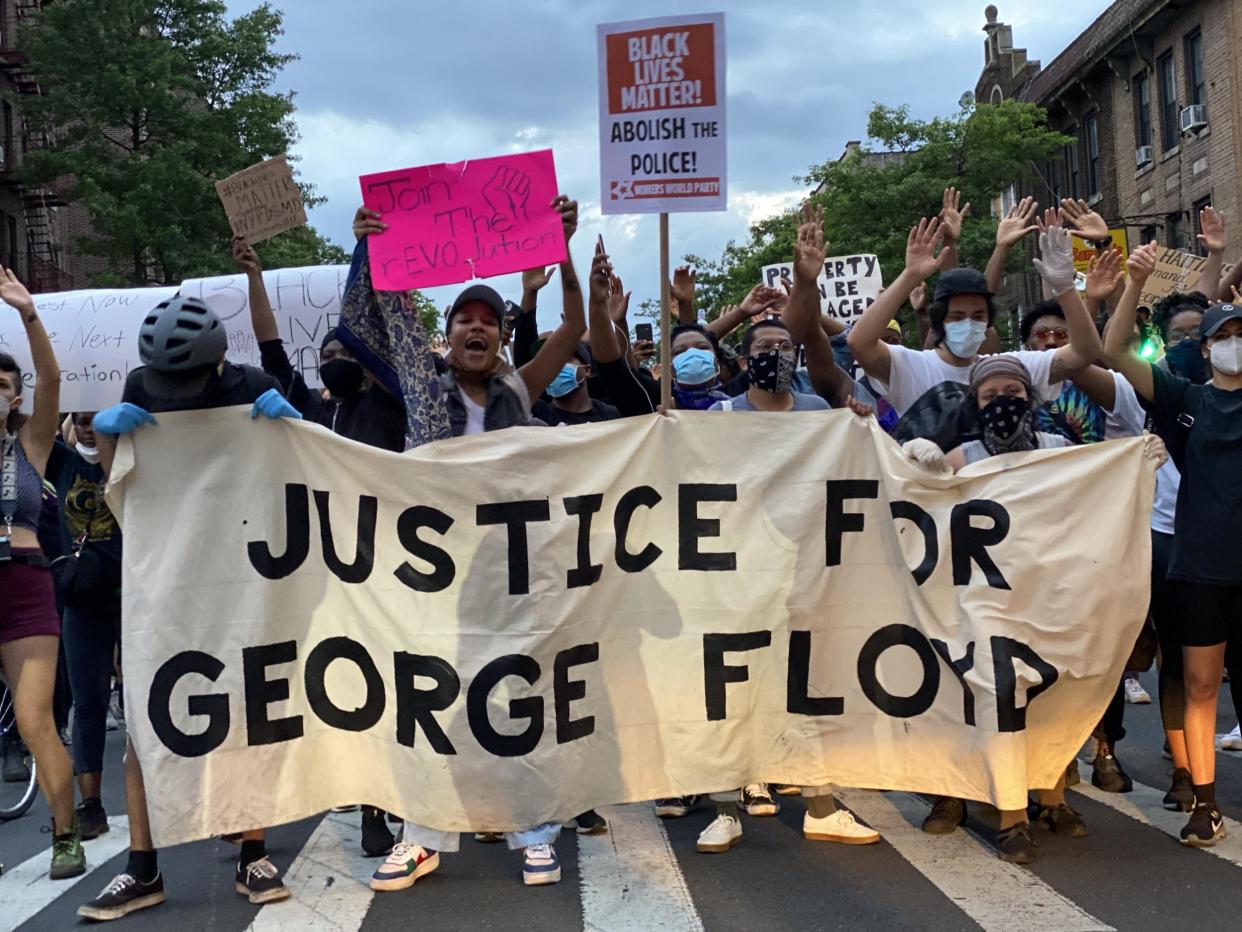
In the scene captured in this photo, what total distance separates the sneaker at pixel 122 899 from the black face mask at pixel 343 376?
2064mm

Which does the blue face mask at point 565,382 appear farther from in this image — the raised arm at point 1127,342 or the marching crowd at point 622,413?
the raised arm at point 1127,342

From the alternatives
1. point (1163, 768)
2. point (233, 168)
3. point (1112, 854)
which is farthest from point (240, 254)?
point (233, 168)

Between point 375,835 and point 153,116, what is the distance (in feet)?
86.5

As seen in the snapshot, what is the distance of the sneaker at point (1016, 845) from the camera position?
526cm

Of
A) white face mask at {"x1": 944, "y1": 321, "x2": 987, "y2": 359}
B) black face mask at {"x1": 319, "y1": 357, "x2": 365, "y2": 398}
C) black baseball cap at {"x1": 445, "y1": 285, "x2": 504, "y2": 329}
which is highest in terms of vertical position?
black baseball cap at {"x1": 445, "y1": 285, "x2": 504, "y2": 329}

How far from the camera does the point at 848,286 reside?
491 inches

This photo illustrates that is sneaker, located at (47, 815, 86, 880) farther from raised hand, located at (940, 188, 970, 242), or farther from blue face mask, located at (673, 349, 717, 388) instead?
raised hand, located at (940, 188, 970, 242)

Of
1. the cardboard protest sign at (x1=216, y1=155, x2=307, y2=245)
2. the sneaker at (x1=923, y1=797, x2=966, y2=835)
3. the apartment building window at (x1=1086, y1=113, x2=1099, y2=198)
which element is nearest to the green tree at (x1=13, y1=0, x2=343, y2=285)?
the apartment building window at (x1=1086, y1=113, x2=1099, y2=198)

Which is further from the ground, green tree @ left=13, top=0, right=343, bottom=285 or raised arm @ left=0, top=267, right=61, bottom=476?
green tree @ left=13, top=0, right=343, bottom=285

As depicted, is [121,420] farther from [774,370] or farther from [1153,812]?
[1153,812]

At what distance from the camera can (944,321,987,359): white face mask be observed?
6168 millimetres

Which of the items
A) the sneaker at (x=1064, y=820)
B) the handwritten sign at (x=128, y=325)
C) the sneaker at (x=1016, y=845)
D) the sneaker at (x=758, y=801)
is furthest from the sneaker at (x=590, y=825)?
the handwritten sign at (x=128, y=325)

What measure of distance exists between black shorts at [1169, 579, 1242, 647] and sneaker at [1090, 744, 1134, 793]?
1.15 metres

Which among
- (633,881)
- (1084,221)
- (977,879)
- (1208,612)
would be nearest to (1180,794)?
(1208,612)
